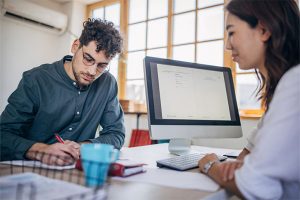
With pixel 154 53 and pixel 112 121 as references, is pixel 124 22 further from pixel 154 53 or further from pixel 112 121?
pixel 112 121

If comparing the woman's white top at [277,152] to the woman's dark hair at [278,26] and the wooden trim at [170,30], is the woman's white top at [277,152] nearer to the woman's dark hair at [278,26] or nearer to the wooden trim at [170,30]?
the woman's dark hair at [278,26]

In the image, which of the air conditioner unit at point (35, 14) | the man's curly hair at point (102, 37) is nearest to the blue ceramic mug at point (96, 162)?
the man's curly hair at point (102, 37)

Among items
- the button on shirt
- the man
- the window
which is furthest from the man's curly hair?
the window

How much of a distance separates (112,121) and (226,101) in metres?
0.60

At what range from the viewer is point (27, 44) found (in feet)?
12.6

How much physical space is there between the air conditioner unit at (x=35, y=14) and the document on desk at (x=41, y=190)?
3.36 meters

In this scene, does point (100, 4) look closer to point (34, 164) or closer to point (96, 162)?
point (34, 164)

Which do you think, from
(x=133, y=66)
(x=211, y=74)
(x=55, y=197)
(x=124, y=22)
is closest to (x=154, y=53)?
(x=133, y=66)

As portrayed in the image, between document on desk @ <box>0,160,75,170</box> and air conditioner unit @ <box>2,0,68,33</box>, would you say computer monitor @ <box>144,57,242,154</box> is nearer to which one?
document on desk @ <box>0,160,75,170</box>

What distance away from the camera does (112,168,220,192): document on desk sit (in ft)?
2.38

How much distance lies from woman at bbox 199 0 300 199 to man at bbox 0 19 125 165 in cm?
60

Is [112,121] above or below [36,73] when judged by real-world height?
below

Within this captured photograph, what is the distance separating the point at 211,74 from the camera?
143cm

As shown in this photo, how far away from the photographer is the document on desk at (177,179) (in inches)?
28.5
